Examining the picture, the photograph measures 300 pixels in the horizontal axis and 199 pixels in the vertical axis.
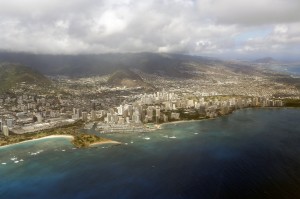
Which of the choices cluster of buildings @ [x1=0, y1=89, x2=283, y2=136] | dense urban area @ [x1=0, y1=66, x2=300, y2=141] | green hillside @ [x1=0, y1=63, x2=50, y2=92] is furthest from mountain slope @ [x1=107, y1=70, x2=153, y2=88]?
cluster of buildings @ [x1=0, y1=89, x2=283, y2=136]

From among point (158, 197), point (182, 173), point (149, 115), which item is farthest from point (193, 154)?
point (149, 115)

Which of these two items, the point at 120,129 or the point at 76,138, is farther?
the point at 120,129

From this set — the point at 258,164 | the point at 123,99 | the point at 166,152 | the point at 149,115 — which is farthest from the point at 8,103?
the point at 258,164

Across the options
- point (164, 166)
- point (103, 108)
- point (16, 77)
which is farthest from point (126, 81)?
point (164, 166)

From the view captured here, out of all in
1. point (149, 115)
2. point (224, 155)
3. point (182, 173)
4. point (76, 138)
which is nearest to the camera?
point (182, 173)

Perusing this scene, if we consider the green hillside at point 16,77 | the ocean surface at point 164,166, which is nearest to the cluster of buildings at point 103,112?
the ocean surface at point 164,166

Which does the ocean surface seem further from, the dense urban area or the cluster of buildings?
the dense urban area

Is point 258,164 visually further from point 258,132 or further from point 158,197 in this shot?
point 258,132

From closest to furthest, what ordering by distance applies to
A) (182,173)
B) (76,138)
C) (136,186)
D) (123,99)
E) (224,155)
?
(136,186)
(182,173)
(224,155)
(76,138)
(123,99)
